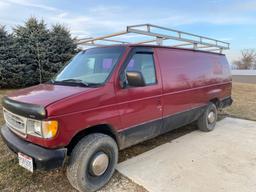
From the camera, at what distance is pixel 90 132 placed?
9.04 ft

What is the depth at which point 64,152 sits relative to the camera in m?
2.36

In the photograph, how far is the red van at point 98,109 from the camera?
2.33 metres

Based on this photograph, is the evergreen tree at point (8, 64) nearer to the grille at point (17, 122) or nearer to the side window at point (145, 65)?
the grille at point (17, 122)

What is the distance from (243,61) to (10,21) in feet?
150

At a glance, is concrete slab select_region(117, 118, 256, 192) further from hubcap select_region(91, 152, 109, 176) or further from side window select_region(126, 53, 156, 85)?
side window select_region(126, 53, 156, 85)

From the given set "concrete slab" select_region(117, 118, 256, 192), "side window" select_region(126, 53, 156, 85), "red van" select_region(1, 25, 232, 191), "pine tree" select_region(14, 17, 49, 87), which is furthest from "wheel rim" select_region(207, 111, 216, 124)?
"pine tree" select_region(14, 17, 49, 87)

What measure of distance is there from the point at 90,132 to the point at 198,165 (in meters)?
1.91

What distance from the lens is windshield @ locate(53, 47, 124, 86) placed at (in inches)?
119

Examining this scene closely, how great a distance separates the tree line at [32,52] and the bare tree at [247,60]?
43.0 metres

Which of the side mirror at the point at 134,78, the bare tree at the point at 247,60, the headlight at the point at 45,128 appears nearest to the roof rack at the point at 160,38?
the side mirror at the point at 134,78

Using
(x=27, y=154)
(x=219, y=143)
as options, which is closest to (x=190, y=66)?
(x=219, y=143)

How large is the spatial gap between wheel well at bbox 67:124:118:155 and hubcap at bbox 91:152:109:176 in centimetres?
30

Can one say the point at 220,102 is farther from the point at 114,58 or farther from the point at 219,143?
the point at 114,58

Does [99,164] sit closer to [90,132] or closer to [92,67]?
[90,132]
